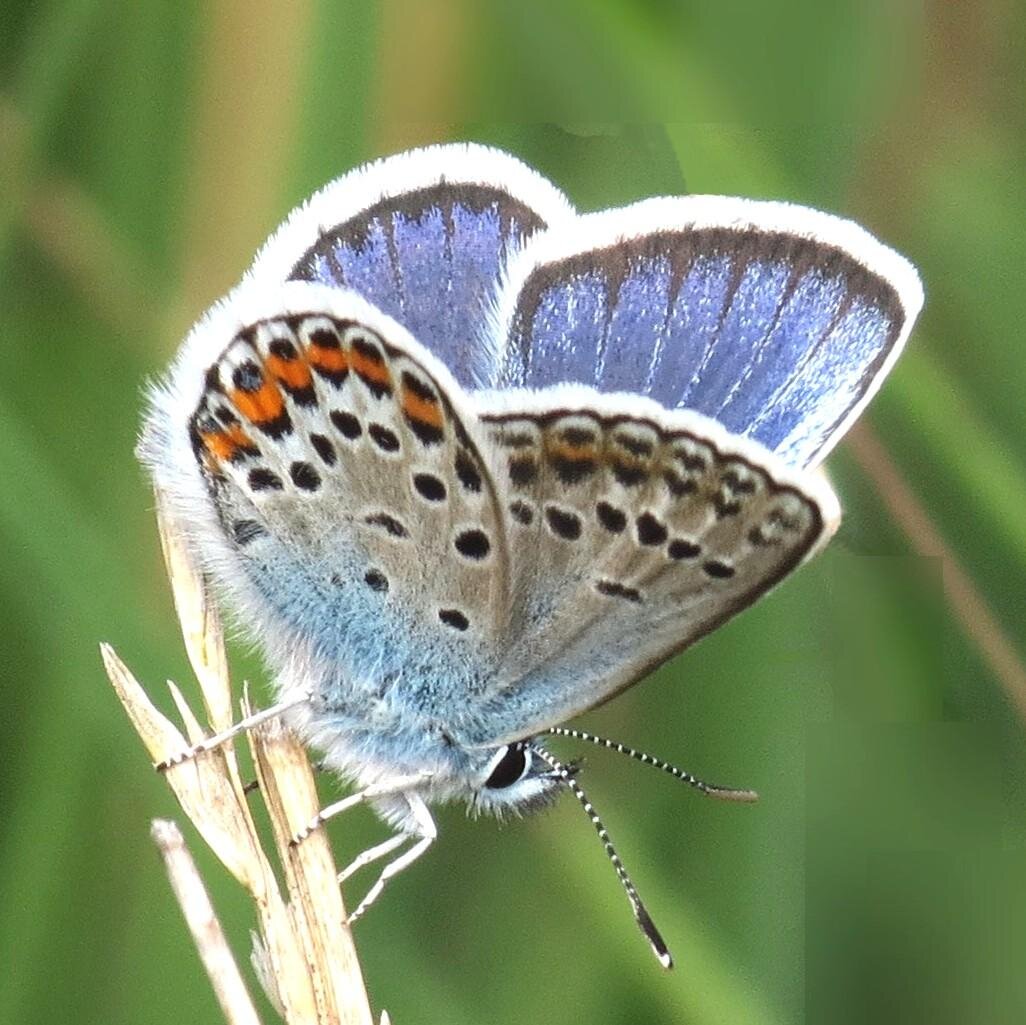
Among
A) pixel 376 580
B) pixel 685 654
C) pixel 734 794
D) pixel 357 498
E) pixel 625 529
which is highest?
pixel 357 498

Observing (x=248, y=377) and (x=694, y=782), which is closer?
(x=248, y=377)

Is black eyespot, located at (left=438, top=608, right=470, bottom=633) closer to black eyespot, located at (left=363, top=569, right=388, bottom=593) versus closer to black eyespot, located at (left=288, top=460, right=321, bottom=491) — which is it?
black eyespot, located at (left=363, top=569, right=388, bottom=593)

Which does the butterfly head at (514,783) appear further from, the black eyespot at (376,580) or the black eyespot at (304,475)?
the black eyespot at (304,475)

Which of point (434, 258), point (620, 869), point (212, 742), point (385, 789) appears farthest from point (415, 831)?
point (434, 258)

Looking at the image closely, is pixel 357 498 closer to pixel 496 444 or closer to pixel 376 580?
pixel 376 580

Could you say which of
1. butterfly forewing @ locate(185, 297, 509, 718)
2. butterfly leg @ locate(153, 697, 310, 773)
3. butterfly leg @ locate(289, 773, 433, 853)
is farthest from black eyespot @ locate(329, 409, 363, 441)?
butterfly leg @ locate(289, 773, 433, 853)

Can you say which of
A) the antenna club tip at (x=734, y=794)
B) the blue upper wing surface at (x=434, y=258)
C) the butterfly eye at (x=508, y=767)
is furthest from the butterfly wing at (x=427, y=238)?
the antenna club tip at (x=734, y=794)

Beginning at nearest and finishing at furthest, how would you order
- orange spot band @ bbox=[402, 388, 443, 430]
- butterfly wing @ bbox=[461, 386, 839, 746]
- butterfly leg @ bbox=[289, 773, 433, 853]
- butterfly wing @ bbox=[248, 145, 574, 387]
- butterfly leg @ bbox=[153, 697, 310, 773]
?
butterfly leg @ bbox=[153, 697, 310, 773] < butterfly wing @ bbox=[461, 386, 839, 746] < orange spot band @ bbox=[402, 388, 443, 430] < butterfly leg @ bbox=[289, 773, 433, 853] < butterfly wing @ bbox=[248, 145, 574, 387]
